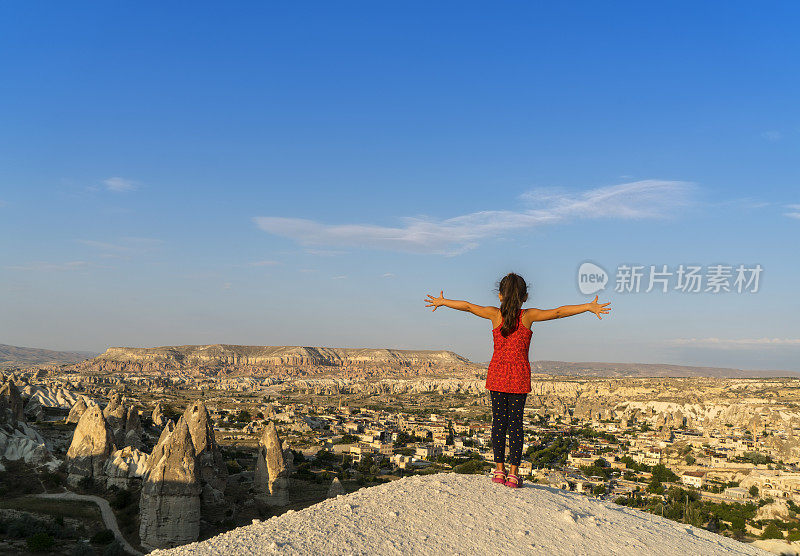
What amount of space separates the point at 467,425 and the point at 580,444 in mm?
24764

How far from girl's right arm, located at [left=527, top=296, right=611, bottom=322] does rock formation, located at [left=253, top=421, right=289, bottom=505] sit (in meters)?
25.3

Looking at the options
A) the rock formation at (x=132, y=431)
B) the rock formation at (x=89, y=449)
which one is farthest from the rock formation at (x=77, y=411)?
the rock formation at (x=89, y=449)

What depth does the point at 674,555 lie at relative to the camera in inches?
294

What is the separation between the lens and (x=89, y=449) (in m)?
29.9

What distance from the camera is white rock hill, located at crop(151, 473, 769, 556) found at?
21.2ft

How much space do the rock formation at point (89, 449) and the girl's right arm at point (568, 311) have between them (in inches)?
1154

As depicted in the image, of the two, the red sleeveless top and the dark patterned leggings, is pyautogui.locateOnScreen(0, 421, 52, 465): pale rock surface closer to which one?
the dark patterned leggings

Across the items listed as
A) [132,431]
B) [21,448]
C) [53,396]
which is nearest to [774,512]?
[132,431]

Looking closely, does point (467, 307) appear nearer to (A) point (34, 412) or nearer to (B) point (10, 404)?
(B) point (10, 404)

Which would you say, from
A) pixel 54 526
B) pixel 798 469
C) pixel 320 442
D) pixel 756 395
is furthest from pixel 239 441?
pixel 756 395

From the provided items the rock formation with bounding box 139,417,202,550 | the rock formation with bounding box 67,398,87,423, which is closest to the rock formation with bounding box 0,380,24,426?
the rock formation with bounding box 67,398,87,423

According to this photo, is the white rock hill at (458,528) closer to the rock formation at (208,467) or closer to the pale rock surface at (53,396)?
the rock formation at (208,467)

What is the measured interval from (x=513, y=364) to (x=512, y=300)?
3.09ft

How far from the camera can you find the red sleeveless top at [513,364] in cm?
821
